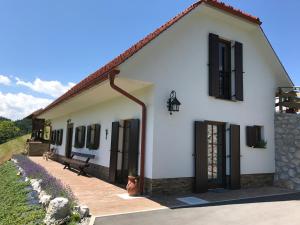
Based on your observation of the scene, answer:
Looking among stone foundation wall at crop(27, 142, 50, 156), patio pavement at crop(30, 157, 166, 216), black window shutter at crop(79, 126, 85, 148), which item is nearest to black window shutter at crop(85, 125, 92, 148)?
black window shutter at crop(79, 126, 85, 148)

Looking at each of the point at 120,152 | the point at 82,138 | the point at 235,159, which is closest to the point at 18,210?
the point at 120,152

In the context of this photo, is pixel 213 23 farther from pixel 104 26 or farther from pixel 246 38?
pixel 104 26

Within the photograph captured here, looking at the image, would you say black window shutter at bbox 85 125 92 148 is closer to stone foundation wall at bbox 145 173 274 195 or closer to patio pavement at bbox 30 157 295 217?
patio pavement at bbox 30 157 295 217

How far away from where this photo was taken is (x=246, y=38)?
10031mm

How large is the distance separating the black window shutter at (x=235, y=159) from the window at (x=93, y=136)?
197 inches

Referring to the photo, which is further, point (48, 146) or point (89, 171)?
point (48, 146)

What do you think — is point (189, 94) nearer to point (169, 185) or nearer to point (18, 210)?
point (169, 185)

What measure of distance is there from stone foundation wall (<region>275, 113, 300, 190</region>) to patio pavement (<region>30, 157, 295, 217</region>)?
0.62 meters

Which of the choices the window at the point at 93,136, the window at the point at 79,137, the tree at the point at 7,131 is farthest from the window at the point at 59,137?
the tree at the point at 7,131

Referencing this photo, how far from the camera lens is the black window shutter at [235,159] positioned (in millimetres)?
8758

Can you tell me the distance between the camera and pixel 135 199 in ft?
22.9

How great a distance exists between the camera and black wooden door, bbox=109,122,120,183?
9406 mm

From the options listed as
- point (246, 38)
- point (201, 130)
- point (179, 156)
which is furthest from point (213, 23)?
point (179, 156)

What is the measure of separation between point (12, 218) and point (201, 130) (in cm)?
508
